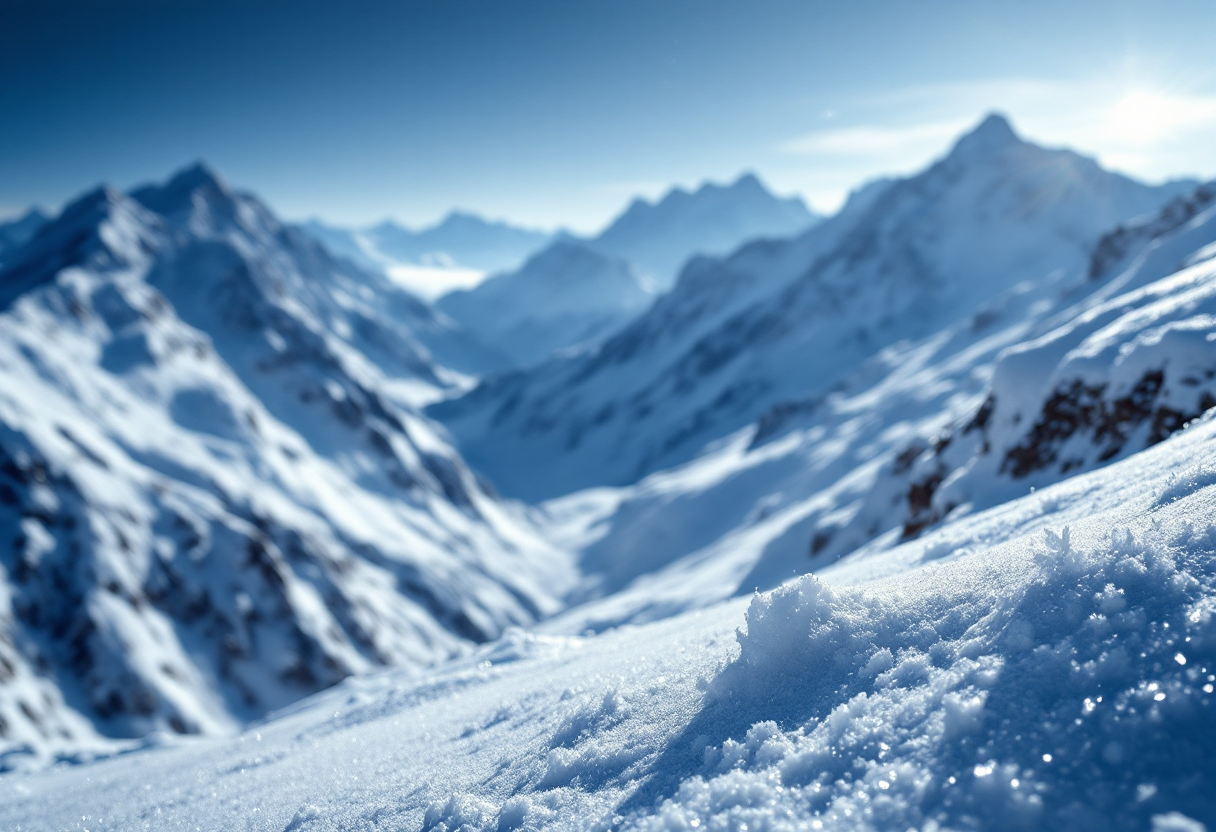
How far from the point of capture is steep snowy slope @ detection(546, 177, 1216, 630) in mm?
12758

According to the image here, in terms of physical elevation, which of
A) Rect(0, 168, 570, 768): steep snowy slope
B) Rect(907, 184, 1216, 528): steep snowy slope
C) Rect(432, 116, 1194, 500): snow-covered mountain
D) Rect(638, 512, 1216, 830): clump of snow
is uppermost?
Rect(432, 116, 1194, 500): snow-covered mountain

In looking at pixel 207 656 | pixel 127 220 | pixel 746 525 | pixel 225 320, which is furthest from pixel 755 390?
pixel 127 220

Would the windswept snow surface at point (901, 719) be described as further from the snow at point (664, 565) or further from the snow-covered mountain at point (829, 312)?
the snow-covered mountain at point (829, 312)

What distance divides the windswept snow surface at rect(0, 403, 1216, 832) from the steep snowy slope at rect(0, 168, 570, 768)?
16.0 meters

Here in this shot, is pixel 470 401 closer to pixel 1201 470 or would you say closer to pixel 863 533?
pixel 863 533

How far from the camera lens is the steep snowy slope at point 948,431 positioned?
12758 millimetres

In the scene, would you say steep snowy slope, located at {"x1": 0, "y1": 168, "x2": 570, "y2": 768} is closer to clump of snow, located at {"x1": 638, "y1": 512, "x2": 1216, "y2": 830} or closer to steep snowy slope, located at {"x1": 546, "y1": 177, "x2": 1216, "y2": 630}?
clump of snow, located at {"x1": 638, "y1": 512, "x2": 1216, "y2": 830}

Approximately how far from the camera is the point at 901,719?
345cm

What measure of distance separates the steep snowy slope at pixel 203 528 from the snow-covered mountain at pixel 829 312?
44.4 metres

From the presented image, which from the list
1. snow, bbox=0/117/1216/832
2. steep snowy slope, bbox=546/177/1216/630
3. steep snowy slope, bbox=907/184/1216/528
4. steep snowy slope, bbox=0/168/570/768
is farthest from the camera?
steep snowy slope, bbox=0/168/570/768

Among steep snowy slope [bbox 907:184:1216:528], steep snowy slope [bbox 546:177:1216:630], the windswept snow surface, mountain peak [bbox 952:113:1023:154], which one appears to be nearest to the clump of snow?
the windswept snow surface

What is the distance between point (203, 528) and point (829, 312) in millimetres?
121060

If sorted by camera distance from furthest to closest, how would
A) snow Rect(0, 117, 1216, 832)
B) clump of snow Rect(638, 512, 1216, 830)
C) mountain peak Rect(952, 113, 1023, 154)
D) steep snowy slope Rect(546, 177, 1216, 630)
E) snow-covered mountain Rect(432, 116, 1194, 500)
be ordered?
mountain peak Rect(952, 113, 1023, 154) < snow-covered mountain Rect(432, 116, 1194, 500) < steep snowy slope Rect(546, 177, 1216, 630) < snow Rect(0, 117, 1216, 832) < clump of snow Rect(638, 512, 1216, 830)

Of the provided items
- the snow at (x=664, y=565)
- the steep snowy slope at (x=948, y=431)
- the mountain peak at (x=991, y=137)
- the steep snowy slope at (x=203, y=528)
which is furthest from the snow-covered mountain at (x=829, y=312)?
the steep snowy slope at (x=203, y=528)
